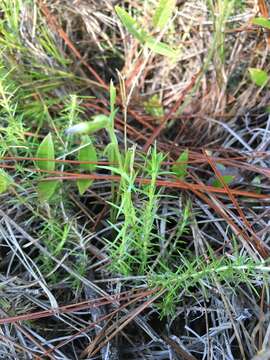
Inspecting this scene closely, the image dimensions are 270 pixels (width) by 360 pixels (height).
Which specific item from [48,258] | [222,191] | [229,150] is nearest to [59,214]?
[48,258]

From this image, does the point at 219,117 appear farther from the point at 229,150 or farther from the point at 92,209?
the point at 92,209

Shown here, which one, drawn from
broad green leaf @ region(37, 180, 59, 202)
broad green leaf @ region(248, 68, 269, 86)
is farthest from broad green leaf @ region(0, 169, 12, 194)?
broad green leaf @ region(248, 68, 269, 86)

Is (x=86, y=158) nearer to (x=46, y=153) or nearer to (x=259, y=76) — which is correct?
(x=46, y=153)

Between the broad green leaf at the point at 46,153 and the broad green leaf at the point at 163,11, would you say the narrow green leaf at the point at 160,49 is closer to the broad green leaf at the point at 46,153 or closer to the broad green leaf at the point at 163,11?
the broad green leaf at the point at 163,11

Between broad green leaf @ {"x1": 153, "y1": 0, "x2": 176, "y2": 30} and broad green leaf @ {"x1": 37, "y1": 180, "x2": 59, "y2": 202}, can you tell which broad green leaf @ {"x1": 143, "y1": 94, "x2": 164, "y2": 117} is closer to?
broad green leaf @ {"x1": 153, "y1": 0, "x2": 176, "y2": 30}

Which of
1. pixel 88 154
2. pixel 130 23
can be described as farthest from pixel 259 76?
pixel 88 154
